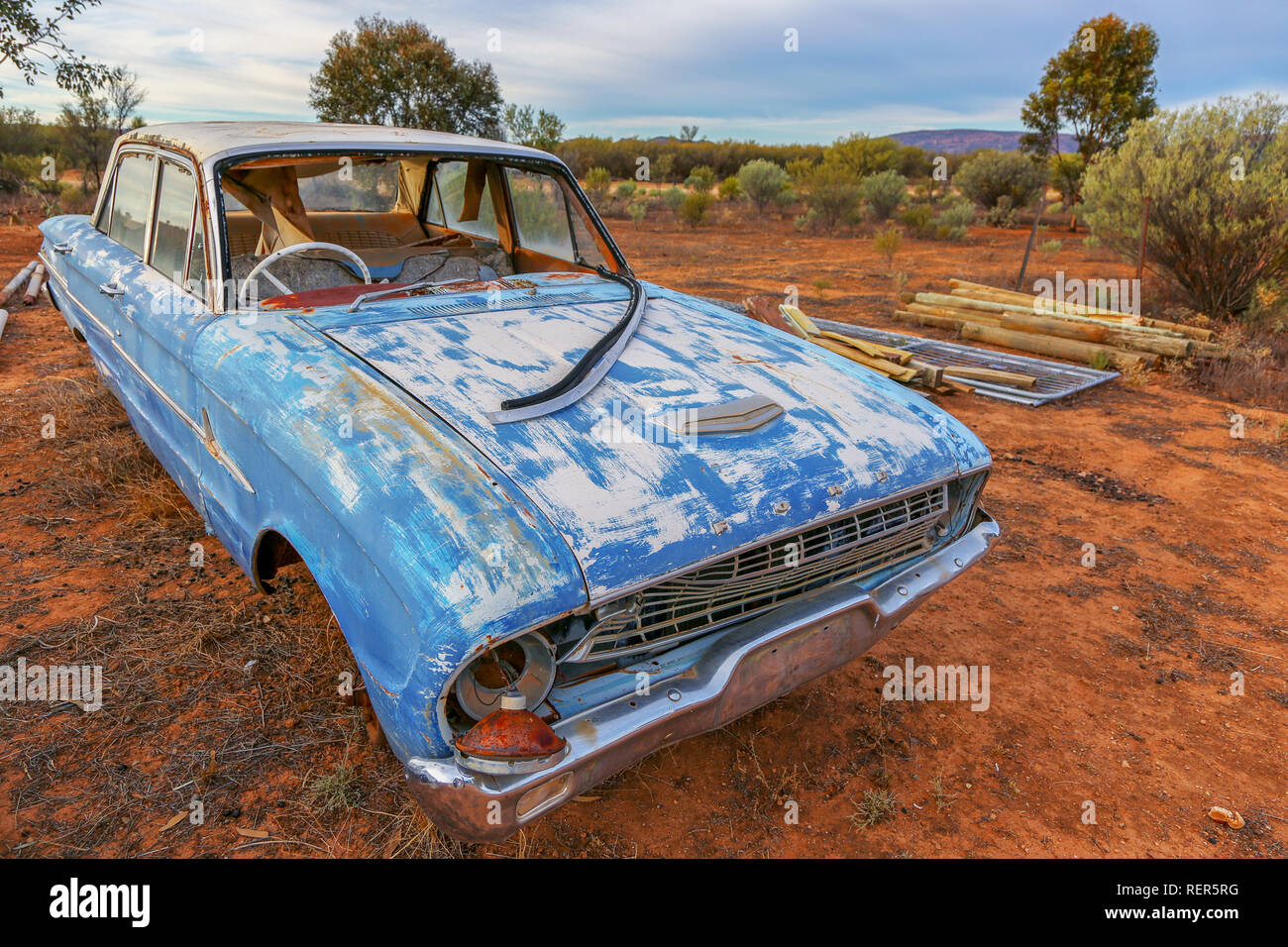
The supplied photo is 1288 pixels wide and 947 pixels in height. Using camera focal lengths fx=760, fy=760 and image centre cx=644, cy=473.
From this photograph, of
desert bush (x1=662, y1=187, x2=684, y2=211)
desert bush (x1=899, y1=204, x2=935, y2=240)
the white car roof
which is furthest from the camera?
desert bush (x1=662, y1=187, x2=684, y2=211)

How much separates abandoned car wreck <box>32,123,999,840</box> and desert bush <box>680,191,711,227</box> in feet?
52.1

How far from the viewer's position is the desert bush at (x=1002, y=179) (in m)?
21.0

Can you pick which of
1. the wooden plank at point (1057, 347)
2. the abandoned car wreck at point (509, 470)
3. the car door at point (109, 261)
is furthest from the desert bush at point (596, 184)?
the abandoned car wreck at point (509, 470)

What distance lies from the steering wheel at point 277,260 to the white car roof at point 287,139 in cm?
38

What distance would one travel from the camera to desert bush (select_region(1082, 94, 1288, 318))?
8.00 metres

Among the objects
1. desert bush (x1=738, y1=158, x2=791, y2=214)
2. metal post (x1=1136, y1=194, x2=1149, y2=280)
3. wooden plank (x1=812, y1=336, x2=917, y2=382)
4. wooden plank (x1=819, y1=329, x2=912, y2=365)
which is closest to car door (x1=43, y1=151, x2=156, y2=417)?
wooden plank (x1=812, y1=336, x2=917, y2=382)

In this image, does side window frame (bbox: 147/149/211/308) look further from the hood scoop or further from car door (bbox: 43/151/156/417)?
the hood scoop

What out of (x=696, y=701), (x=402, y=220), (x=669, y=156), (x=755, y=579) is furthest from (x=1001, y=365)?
(x=669, y=156)

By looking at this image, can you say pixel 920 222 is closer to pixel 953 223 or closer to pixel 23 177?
pixel 953 223

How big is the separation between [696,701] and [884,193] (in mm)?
20077

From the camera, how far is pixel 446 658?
1451 millimetres

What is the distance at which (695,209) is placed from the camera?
18.4m
